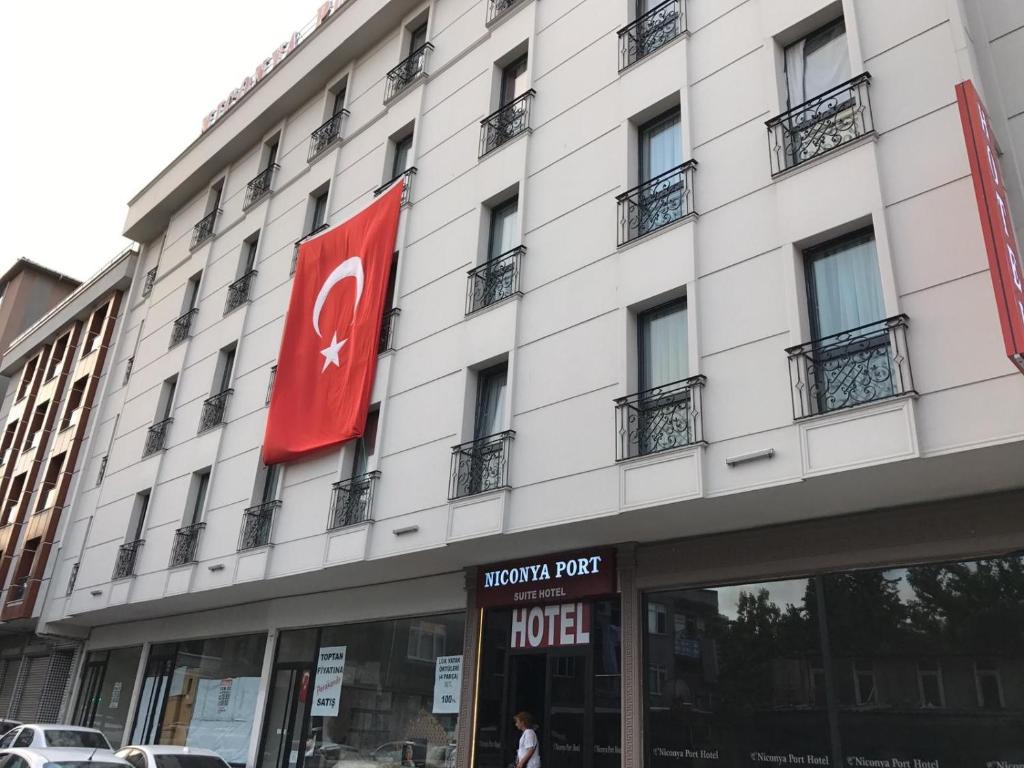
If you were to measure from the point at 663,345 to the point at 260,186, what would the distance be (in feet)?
48.0

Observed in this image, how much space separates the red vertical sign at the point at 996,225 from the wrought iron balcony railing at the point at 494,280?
693 cm

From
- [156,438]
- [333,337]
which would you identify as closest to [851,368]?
[333,337]

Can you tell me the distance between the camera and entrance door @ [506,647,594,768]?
11.2 meters

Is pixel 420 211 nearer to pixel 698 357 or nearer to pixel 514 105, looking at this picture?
pixel 514 105

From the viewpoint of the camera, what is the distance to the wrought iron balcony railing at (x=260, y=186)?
21406 mm

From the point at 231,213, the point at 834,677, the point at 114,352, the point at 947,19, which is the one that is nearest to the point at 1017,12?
the point at 947,19

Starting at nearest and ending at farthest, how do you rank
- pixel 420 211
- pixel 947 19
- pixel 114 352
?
pixel 947 19, pixel 420 211, pixel 114 352

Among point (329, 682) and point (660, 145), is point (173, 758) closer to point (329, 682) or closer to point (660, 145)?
point (329, 682)

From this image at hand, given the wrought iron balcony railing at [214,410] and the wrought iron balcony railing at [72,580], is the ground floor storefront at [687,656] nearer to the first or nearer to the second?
the wrought iron balcony railing at [214,410]

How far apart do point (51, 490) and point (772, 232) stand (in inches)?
1014

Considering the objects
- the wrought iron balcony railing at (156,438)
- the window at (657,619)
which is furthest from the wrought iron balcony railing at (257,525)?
the window at (657,619)

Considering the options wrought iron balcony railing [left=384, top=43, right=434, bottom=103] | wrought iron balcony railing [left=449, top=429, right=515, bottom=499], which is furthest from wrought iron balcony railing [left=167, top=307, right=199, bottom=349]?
wrought iron balcony railing [left=449, top=429, right=515, bottom=499]

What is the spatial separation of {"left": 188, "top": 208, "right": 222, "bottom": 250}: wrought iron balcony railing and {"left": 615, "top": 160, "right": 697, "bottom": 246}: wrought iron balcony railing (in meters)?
15.2

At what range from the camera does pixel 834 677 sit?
9.16 meters
